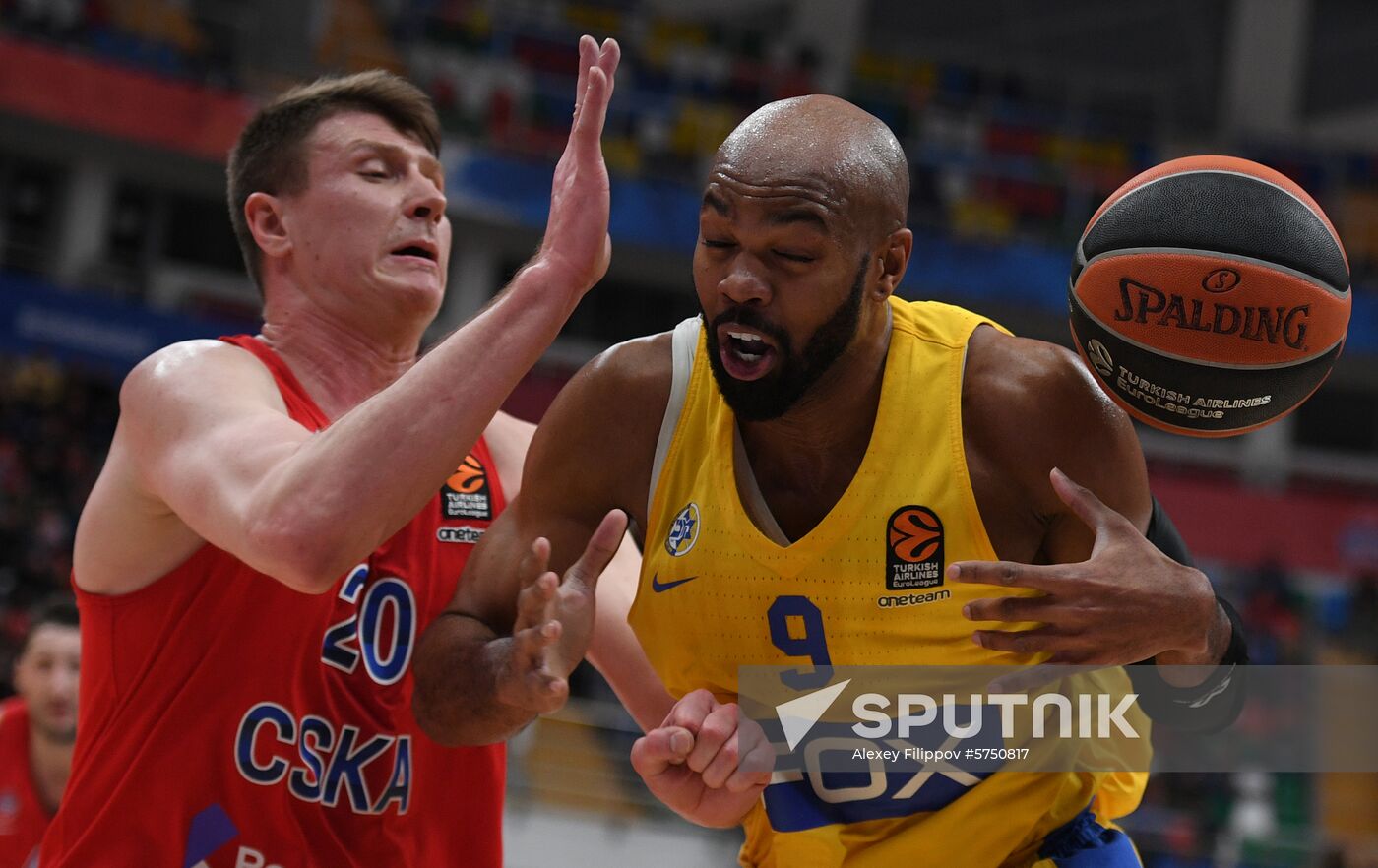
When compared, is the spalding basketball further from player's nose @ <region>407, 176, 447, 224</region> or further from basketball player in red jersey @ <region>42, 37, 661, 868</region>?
player's nose @ <region>407, 176, 447, 224</region>

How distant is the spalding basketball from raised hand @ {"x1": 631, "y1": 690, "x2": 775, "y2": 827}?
951 millimetres

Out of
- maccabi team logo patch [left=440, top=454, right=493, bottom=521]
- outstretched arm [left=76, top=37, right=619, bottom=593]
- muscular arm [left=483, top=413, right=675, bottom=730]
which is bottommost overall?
muscular arm [left=483, top=413, right=675, bottom=730]

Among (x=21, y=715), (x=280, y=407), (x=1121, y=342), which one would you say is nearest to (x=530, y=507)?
(x=280, y=407)

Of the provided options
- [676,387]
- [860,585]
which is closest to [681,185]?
[676,387]

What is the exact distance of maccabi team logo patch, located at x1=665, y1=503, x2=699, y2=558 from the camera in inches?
106

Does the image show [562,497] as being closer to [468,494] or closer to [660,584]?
[660,584]

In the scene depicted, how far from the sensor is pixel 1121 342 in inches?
104

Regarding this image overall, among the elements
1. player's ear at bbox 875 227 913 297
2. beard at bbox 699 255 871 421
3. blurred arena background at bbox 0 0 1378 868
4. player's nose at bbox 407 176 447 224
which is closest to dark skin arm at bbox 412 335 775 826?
beard at bbox 699 255 871 421

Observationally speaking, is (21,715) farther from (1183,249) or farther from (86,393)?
(86,393)

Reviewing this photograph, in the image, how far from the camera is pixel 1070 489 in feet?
7.74

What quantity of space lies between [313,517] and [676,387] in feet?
2.64

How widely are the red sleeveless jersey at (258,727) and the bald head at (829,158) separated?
1134 millimetres

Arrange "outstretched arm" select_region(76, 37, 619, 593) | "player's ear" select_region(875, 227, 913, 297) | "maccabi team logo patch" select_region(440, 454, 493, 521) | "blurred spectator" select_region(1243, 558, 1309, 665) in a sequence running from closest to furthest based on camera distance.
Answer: "outstretched arm" select_region(76, 37, 619, 593), "player's ear" select_region(875, 227, 913, 297), "maccabi team logo patch" select_region(440, 454, 493, 521), "blurred spectator" select_region(1243, 558, 1309, 665)

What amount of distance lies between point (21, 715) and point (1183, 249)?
4647mm
